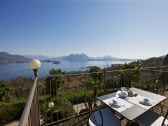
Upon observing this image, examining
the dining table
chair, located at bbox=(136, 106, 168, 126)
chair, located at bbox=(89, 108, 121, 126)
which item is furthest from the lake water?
chair, located at bbox=(136, 106, 168, 126)

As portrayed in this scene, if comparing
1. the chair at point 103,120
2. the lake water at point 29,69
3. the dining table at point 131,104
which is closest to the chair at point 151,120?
the dining table at point 131,104

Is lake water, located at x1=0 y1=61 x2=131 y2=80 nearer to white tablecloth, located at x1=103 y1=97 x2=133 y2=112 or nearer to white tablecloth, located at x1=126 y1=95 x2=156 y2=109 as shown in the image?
white tablecloth, located at x1=103 y1=97 x2=133 y2=112

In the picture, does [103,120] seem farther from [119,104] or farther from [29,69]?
[29,69]

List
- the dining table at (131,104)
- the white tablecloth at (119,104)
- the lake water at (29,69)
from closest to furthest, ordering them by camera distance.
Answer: the dining table at (131,104), the white tablecloth at (119,104), the lake water at (29,69)

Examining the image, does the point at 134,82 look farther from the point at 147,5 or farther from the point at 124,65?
the point at 147,5

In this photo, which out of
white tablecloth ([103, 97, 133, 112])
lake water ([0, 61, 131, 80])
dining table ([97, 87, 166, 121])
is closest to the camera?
dining table ([97, 87, 166, 121])

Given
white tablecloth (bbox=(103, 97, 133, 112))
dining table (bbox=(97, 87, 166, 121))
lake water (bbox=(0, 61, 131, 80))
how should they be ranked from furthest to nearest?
lake water (bbox=(0, 61, 131, 80)), white tablecloth (bbox=(103, 97, 133, 112)), dining table (bbox=(97, 87, 166, 121))

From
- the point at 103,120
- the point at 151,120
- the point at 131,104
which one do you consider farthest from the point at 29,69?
the point at 151,120

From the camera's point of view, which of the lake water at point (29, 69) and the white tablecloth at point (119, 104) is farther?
the lake water at point (29, 69)

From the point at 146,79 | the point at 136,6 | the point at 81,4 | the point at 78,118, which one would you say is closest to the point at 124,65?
the point at 146,79

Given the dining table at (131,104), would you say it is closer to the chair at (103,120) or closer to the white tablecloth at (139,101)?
the white tablecloth at (139,101)

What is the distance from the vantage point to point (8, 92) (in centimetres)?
778

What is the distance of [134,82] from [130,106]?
16.5 ft

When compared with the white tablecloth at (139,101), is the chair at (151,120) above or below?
below
